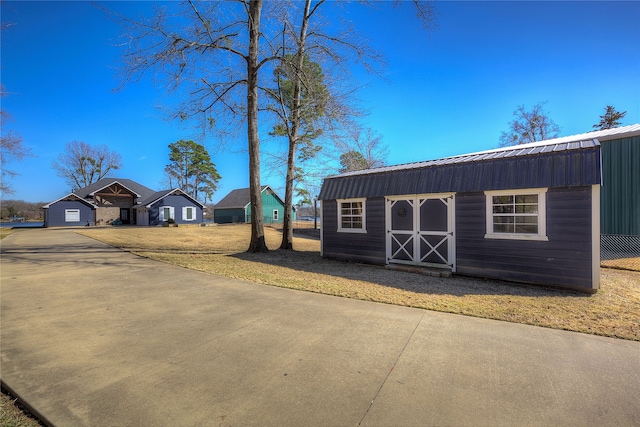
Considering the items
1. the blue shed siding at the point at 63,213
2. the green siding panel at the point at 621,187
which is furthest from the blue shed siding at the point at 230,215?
the green siding panel at the point at 621,187

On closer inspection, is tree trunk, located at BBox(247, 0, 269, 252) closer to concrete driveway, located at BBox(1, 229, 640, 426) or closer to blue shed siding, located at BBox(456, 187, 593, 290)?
concrete driveway, located at BBox(1, 229, 640, 426)

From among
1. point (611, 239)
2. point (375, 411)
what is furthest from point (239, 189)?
point (375, 411)

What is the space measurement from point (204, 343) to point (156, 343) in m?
0.59

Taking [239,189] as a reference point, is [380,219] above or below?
below

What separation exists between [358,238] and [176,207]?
32841mm

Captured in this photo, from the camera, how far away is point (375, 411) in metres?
2.34

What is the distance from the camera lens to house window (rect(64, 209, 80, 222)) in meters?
33.8

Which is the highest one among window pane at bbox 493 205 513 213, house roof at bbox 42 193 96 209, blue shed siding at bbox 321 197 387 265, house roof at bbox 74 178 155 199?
house roof at bbox 74 178 155 199

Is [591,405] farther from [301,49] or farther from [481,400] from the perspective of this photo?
[301,49]

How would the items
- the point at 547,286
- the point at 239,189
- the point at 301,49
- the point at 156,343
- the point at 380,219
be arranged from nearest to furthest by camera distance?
the point at 156,343
the point at 547,286
the point at 380,219
the point at 301,49
the point at 239,189

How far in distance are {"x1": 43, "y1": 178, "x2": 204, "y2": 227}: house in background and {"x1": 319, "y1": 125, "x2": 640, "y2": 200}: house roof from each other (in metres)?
32.0

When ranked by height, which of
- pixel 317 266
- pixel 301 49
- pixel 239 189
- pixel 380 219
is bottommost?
pixel 317 266

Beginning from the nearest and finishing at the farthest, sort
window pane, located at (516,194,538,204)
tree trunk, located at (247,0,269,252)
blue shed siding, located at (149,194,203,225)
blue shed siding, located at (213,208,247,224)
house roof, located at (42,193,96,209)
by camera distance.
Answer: window pane, located at (516,194,538,204) < tree trunk, located at (247,0,269,252) < house roof, located at (42,193,96,209) < blue shed siding, located at (149,194,203,225) < blue shed siding, located at (213,208,247,224)

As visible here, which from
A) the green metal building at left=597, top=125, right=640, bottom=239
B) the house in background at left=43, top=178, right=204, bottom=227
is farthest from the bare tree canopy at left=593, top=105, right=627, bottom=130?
the house in background at left=43, top=178, right=204, bottom=227
